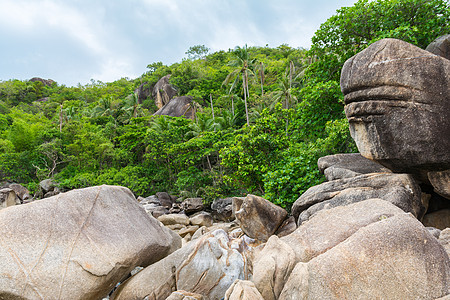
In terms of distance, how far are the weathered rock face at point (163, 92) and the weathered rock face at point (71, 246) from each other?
128 ft

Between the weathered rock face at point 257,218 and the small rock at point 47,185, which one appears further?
the small rock at point 47,185

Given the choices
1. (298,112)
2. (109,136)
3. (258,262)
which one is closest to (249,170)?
(298,112)

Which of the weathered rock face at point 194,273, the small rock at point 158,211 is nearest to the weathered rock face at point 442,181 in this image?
the weathered rock face at point 194,273

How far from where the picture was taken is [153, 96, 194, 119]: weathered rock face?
122 ft

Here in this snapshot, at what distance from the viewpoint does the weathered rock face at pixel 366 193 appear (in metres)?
5.76

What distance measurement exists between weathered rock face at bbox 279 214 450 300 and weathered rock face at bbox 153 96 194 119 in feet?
112

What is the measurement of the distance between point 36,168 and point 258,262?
32142mm

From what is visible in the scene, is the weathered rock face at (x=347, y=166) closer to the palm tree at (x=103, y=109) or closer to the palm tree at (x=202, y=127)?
the palm tree at (x=202, y=127)

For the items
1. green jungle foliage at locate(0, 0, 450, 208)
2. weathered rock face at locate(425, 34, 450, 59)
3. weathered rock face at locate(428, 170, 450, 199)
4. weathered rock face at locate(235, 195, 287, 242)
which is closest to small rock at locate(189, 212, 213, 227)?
green jungle foliage at locate(0, 0, 450, 208)

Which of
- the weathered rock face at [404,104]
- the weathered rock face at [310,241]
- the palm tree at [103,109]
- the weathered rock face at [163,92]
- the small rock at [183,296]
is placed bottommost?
the small rock at [183,296]

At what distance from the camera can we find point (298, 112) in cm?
1205

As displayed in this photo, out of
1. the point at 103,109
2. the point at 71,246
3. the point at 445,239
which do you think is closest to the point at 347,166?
the point at 445,239

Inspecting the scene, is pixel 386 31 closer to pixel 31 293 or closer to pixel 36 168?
pixel 31 293

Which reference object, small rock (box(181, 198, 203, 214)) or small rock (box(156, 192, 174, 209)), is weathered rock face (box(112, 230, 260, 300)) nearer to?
small rock (box(181, 198, 203, 214))
